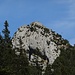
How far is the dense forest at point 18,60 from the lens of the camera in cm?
4772

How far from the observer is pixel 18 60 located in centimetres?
9331

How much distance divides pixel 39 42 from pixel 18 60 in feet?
296

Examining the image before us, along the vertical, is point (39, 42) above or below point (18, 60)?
above

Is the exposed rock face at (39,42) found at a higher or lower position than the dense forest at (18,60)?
higher

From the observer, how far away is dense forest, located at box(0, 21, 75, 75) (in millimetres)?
47716

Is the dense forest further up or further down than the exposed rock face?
further down

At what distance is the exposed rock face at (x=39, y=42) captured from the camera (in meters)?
176

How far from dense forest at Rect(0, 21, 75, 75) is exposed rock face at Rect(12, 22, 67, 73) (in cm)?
460

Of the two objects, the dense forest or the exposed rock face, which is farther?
the exposed rock face

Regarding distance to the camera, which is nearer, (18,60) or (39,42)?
(18,60)

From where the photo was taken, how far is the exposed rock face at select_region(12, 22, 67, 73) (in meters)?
176

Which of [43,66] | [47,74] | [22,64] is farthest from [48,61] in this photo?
[22,64]

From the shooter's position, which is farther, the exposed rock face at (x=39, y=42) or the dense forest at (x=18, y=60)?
the exposed rock face at (x=39, y=42)

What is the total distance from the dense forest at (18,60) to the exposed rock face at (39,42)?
460cm
